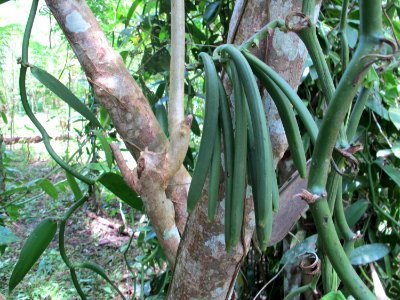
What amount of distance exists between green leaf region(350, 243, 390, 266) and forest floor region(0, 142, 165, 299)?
0.59 m

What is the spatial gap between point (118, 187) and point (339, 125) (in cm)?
50

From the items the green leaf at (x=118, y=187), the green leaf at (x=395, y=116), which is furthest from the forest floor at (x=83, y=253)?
the green leaf at (x=395, y=116)

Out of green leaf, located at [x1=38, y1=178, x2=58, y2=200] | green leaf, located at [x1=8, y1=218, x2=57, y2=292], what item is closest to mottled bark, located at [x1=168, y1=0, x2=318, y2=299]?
green leaf, located at [x1=8, y1=218, x2=57, y2=292]

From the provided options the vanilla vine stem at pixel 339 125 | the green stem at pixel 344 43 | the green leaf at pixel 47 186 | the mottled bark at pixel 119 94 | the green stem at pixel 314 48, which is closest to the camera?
the vanilla vine stem at pixel 339 125

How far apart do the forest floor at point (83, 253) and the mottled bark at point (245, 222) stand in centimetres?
66

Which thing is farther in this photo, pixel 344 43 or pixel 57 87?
pixel 57 87

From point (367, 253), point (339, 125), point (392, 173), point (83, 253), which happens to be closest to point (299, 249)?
point (367, 253)

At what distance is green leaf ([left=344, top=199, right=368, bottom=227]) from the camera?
85 cm

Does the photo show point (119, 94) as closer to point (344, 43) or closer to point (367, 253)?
point (344, 43)

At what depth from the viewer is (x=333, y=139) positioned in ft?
1.07

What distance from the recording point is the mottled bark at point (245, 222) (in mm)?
490

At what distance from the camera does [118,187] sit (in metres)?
0.75

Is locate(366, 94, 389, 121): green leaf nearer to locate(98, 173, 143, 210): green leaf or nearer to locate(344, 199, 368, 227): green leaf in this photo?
locate(344, 199, 368, 227): green leaf

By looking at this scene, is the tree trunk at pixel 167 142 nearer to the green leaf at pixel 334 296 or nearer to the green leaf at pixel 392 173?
the green leaf at pixel 334 296
